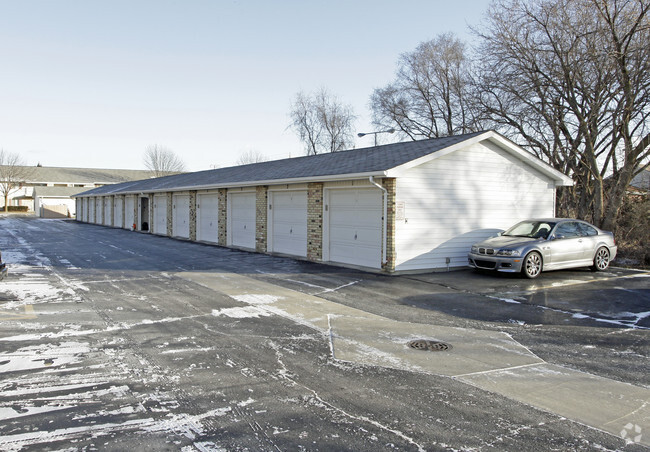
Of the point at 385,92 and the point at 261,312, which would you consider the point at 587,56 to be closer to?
the point at 261,312

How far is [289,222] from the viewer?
16.3 meters

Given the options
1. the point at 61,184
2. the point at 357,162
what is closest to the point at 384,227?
the point at 357,162

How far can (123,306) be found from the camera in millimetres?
8352

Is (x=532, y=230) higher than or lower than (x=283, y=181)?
lower

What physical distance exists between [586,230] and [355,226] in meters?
6.19

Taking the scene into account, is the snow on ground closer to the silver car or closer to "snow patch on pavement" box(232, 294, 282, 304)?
"snow patch on pavement" box(232, 294, 282, 304)

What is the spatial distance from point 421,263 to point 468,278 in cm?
140

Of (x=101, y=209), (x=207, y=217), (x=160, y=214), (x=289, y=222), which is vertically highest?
(x=101, y=209)

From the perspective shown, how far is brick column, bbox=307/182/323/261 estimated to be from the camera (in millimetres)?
14586

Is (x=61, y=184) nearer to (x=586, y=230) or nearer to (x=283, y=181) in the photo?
(x=283, y=181)

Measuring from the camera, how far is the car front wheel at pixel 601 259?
12.7m

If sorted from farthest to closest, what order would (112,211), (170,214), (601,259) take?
(112,211) → (170,214) → (601,259)

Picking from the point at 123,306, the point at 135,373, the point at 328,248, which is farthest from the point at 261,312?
the point at 328,248

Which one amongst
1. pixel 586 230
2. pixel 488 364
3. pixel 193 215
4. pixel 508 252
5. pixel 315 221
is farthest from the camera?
pixel 193 215
